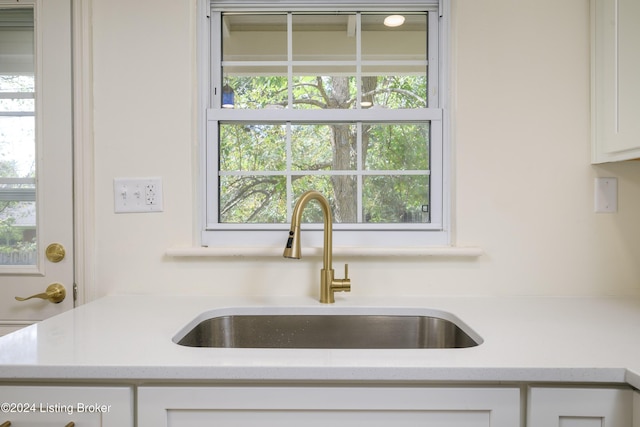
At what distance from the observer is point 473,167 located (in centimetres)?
129

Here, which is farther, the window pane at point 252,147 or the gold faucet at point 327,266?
the window pane at point 252,147

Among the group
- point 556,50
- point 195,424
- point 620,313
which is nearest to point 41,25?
point 195,424

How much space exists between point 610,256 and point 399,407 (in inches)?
41.3

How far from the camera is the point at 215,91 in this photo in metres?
1.38

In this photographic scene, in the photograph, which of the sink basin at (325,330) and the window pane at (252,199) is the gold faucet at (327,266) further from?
the window pane at (252,199)

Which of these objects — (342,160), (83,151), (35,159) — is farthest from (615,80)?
(35,159)

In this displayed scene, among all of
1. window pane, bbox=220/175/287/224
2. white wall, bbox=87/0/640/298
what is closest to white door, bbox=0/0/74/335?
white wall, bbox=87/0/640/298

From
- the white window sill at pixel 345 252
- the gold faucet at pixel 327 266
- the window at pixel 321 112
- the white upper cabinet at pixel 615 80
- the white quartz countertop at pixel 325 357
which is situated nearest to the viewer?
the white quartz countertop at pixel 325 357

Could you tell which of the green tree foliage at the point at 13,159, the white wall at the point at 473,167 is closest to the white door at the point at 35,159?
the green tree foliage at the point at 13,159

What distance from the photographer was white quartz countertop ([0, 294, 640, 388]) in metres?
0.70

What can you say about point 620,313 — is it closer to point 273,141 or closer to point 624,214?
point 624,214

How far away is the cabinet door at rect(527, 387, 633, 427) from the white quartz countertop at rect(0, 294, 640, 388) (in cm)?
4

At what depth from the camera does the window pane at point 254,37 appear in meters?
1.40

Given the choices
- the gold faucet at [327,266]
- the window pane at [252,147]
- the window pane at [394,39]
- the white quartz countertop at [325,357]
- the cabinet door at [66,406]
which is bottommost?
the cabinet door at [66,406]
